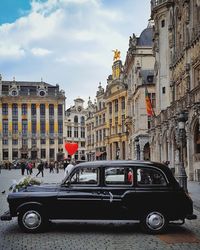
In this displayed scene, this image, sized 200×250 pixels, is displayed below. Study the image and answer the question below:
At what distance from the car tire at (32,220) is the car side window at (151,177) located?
7.77ft

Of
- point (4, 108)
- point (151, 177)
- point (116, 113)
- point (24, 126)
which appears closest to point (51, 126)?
point (24, 126)

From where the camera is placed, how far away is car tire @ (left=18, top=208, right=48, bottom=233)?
35.0 feet

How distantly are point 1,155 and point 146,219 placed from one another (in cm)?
9765

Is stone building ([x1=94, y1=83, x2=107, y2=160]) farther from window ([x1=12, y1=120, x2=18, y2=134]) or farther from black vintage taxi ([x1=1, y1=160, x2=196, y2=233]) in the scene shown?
black vintage taxi ([x1=1, y1=160, x2=196, y2=233])

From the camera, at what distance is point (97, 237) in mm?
10195

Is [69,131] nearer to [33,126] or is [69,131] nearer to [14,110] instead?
[33,126]

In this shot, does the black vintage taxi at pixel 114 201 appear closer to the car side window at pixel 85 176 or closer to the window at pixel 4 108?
the car side window at pixel 85 176

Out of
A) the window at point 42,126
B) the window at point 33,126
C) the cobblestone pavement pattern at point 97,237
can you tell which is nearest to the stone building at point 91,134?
the window at point 42,126

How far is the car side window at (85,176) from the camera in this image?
35.9ft

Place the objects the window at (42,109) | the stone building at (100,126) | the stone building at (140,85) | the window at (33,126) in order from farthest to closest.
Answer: the window at (42,109), the window at (33,126), the stone building at (100,126), the stone building at (140,85)

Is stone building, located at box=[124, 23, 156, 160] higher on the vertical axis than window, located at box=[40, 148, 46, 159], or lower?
higher

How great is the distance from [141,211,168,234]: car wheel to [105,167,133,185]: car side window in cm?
88

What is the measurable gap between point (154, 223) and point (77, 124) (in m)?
106

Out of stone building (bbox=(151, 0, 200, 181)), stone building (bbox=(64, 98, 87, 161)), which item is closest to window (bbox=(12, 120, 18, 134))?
stone building (bbox=(64, 98, 87, 161))
